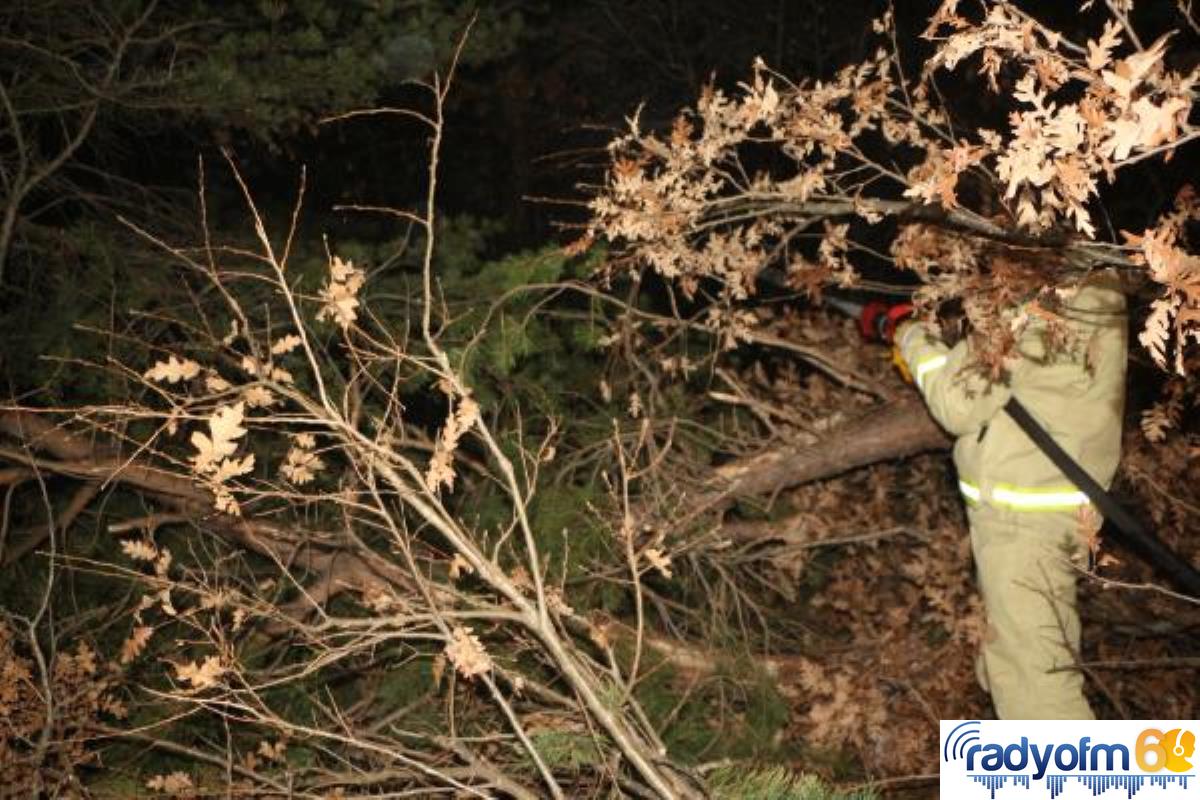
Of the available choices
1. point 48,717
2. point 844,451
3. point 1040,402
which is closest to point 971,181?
point 844,451

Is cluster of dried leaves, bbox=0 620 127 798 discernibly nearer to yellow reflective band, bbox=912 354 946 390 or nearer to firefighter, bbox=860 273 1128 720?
yellow reflective band, bbox=912 354 946 390

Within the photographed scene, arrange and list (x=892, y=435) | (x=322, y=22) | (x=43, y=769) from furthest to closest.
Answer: (x=322, y=22) → (x=892, y=435) → (x=43, y=769)

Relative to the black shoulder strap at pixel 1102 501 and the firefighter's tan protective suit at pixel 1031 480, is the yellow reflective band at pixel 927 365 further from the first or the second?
the black shoulder strap at pixel 1102 501

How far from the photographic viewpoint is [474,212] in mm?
10672

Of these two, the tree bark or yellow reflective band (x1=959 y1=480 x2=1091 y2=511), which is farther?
the tree bark

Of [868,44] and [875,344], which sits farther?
[868,44]

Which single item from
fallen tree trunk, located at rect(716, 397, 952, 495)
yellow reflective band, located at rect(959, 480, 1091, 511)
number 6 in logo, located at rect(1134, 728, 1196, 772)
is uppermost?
yellow reflective band, located at rect(959, 480, 1091, 511)

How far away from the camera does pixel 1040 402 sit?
13.1ft

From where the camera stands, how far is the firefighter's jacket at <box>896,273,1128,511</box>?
12.6ft

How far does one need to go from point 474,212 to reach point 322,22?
5.18m

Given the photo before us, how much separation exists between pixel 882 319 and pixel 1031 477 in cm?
104

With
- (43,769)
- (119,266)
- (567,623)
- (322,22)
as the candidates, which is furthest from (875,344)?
(43,769)

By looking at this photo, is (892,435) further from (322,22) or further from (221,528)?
(322,22)

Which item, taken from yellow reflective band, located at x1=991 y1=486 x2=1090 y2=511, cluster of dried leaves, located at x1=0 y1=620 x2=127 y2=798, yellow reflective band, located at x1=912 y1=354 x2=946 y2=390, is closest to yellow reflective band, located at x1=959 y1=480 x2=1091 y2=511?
yellow reflective band, located at x1=991 y1=486 x2=1090 y2=511
